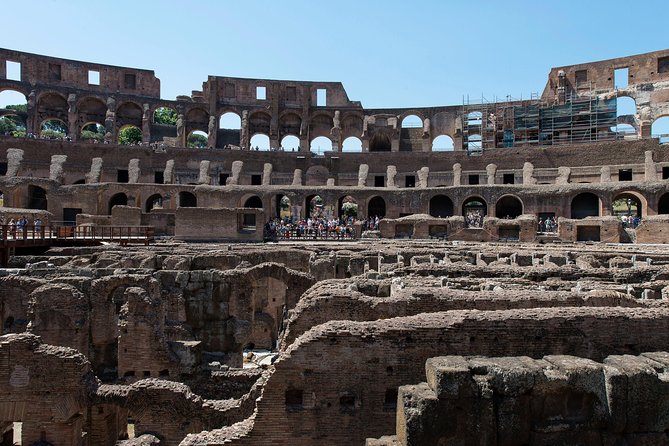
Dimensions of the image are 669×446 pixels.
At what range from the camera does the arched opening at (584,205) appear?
35719 millimetres

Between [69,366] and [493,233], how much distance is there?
26239mm

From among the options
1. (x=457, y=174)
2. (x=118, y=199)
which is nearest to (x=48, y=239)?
(x=118, y=199)

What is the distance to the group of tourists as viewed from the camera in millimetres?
31578

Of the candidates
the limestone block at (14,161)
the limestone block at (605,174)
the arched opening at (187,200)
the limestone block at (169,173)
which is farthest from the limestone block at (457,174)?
the limestone block at (14,161)

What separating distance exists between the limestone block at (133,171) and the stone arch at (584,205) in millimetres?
33332

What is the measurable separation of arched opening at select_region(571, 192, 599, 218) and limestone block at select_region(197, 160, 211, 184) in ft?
91.5

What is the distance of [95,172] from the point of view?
38.1 meters

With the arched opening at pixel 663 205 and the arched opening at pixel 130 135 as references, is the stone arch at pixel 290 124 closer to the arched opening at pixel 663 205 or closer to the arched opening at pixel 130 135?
the arched opening at pixel 130 135

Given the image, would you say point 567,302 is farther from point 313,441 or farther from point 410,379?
point 313,441

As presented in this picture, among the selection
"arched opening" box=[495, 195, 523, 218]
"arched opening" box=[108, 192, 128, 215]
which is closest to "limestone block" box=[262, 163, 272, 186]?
"arched opening" box=[108, 192, 128, 215]

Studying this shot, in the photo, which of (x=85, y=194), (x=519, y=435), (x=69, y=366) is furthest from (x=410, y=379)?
(x=85, y=194)

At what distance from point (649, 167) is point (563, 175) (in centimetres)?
543

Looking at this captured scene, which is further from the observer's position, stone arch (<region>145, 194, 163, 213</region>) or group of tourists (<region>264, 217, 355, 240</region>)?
stone arch (<region>145, 194, 163, 213</region>)

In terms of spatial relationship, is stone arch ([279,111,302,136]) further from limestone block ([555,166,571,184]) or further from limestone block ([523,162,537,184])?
limestone block ([555,166,571,184])
